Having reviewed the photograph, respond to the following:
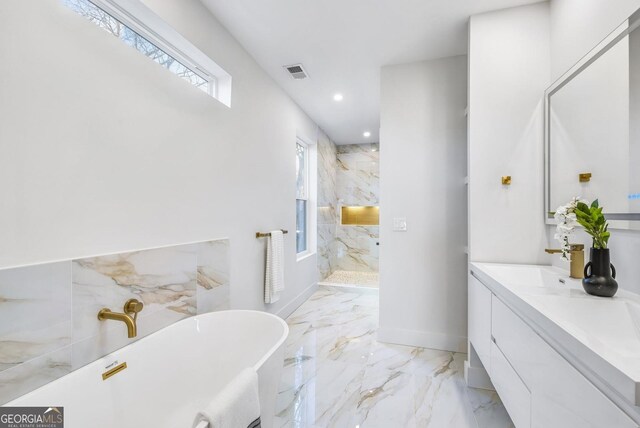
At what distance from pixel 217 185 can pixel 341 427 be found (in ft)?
5.87

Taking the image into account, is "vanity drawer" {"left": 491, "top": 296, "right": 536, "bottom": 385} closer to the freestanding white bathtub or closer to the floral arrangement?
the floral arrangement

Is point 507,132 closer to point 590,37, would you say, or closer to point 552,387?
point 590,37

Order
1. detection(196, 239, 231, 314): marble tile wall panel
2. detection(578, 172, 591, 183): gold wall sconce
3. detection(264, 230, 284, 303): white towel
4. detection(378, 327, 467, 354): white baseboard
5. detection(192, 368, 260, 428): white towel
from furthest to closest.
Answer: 1. detection(264, 230, 284, 303): white towel
2. detection(378, 327, 467, 354): white baseboard
3. detection(196, 239, 231, 314): marble tile wall panel
4. detection(578, 172, 591, 183): gold wall sconce
5. detection(192, 368, 260, 428): white towel

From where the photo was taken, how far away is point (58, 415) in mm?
996

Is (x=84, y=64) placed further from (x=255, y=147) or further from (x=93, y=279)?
(x=255, y=147)

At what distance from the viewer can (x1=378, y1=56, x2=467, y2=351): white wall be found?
8.14ft

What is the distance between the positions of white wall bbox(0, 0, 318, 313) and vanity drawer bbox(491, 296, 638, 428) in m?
1.87

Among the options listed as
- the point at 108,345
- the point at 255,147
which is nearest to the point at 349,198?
the point at 255,147

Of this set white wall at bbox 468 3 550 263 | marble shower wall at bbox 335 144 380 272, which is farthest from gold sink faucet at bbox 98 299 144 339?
marble shower wall at bbox 335 144 380 272

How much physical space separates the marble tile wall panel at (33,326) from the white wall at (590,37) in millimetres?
2469

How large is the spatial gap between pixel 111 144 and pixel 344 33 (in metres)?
1.89

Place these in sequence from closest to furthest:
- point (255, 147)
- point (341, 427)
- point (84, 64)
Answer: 1. point (84, 64)
2. point (341, 427)
3. point (255, 147)

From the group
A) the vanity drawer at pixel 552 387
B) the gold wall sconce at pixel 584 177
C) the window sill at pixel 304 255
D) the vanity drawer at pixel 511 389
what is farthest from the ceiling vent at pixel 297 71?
the vanity drawer at pixel 511 389

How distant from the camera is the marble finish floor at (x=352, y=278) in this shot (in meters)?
4.53
